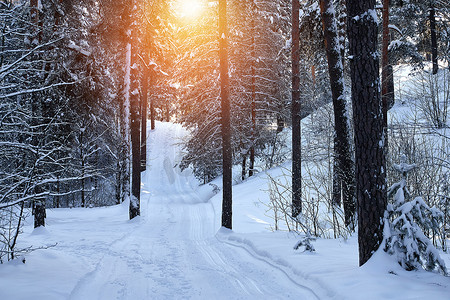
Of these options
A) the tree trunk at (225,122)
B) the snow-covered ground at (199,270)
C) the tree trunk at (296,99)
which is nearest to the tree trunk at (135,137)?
the snow-covered ground at (199,270)

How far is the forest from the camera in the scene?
4.98 meters

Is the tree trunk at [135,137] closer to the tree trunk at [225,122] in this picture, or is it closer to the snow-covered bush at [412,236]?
the tree trunk at [225,122]

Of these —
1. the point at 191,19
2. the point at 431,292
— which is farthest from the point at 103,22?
the point at 431,292

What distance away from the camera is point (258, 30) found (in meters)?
20.7

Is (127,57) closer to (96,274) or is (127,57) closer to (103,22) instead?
(103,22)

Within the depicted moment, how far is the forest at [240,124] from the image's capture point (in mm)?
4984

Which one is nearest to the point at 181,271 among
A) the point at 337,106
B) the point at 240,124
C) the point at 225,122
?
the point at 225,122

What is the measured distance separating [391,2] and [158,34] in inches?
474

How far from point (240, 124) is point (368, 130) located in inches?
611

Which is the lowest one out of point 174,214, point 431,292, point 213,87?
point 174,214

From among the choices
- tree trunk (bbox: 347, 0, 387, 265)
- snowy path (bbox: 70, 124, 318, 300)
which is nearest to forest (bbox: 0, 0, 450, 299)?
tree trunk (bbox: 347, 0, 387, 265)

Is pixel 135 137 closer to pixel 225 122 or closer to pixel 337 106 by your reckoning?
pixel 225 122

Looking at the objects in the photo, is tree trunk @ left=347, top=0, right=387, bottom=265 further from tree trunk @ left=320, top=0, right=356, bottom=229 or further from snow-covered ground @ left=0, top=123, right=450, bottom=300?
tree trunk @ left=320, top=0, right=356, bottom=229

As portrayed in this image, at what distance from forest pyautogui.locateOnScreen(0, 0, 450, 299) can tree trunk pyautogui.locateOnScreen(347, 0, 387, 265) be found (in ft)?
0.06
